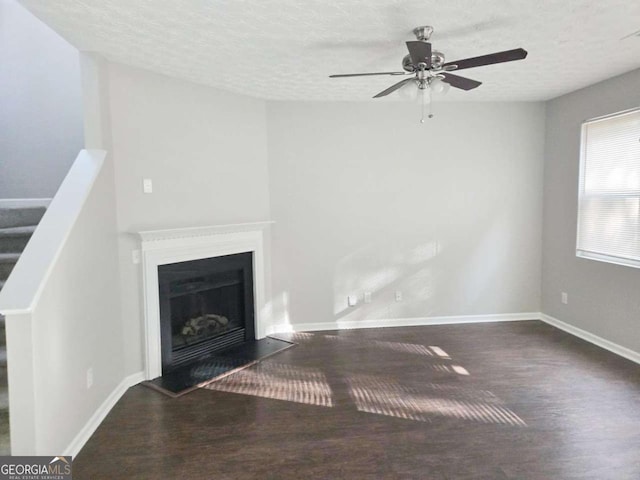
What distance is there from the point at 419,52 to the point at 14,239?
3.14m

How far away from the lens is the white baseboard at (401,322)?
4.43 metres

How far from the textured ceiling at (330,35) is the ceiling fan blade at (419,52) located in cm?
27

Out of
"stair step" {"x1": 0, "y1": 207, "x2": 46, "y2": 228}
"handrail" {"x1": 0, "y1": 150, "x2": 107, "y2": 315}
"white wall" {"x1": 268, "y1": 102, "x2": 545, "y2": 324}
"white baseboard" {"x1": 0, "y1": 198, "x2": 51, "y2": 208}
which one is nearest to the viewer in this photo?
"handrail" {"x1": 0, "y1": 150, "x2": 107, "y2": 315}

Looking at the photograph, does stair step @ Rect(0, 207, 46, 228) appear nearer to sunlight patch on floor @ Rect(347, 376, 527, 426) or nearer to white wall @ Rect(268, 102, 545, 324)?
white wall @ Rect(268, 102, 545, 324)

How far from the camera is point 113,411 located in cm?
275

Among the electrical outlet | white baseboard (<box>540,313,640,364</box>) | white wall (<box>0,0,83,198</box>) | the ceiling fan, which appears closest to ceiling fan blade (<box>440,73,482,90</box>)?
the ceiling fan

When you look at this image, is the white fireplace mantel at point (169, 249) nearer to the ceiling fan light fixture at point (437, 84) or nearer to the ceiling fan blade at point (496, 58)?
the ceiling fan light fixture at point (437, 84)

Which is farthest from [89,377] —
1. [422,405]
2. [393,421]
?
[422,405]

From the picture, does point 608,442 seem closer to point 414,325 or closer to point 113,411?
point 414,325

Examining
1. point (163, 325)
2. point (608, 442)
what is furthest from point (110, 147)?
point (608, 442)

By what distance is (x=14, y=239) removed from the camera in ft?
9.37

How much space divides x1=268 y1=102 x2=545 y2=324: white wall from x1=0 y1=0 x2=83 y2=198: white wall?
6.71 ft

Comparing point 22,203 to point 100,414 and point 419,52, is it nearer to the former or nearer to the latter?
point 100,414

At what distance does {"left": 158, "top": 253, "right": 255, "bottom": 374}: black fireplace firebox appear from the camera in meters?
3.39
